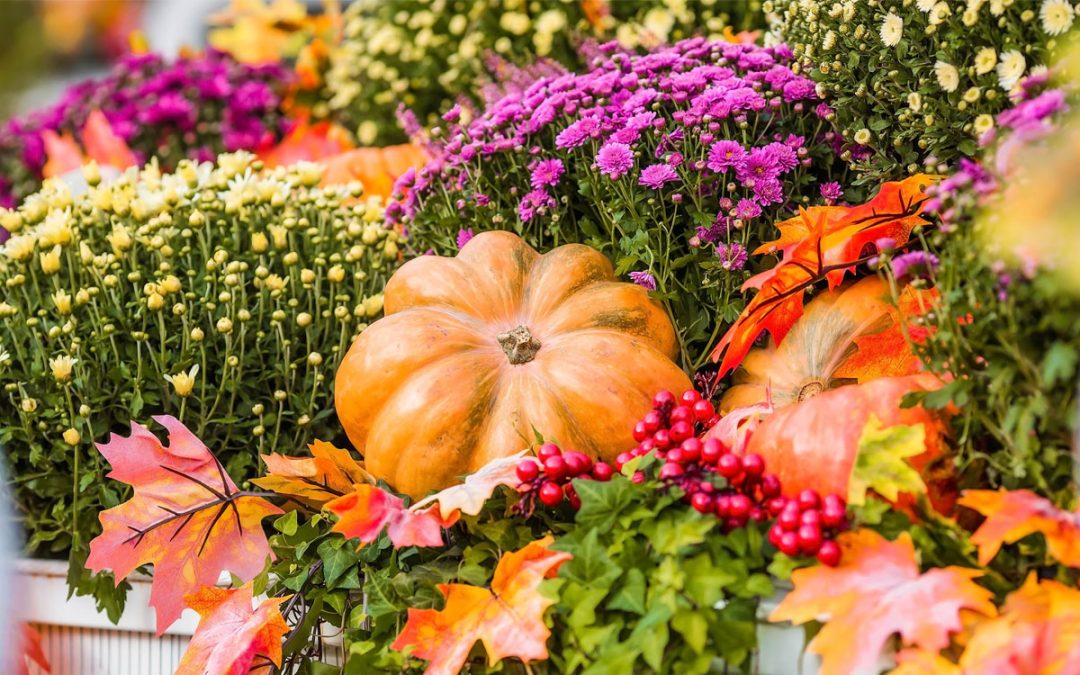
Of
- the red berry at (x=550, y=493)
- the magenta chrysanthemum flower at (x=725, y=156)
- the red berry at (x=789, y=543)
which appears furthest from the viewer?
the magenta chrysanthemum flower at (x=725, y=156)

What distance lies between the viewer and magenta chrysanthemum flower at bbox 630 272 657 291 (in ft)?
3.96

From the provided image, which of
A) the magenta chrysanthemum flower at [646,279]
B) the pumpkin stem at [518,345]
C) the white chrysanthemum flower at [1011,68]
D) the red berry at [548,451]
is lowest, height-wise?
the red berry at [548,451]

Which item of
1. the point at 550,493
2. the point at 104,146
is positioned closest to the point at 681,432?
the point at 550,493

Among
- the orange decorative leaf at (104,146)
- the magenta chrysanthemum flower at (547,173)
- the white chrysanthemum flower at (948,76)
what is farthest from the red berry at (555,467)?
the orange decorative leaf at (104,146)

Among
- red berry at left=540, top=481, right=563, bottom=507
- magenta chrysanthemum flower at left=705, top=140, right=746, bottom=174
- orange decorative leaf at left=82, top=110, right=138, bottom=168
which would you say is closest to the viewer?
red berry at left=540, top=481, right=563, bottom=507

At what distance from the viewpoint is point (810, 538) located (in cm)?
82

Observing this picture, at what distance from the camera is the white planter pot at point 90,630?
1205mm

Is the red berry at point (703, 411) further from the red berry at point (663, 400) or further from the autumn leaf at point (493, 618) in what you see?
the autumn leaf at point (493, 618)

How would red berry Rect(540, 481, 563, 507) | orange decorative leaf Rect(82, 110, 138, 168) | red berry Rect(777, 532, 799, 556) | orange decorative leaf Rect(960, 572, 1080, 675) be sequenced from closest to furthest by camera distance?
orange decorative leaf Rect(960, 572, 1080, 675) < red berry Rect(777, 532, 799, 556) < red berry Rect(540, 481, 563, 507) < orange decorative leaf Rect(82, 110, 138, 168)

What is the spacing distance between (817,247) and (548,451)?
36cm

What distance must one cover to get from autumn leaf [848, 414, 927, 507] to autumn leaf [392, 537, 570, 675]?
0.83ft

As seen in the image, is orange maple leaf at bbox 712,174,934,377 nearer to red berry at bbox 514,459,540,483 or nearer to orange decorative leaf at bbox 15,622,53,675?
red berry at bbox 514,459,540,483

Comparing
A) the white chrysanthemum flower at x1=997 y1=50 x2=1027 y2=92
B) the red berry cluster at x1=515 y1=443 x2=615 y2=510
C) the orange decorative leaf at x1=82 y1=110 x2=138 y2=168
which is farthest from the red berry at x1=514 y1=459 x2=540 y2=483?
the orange decorative leaf at x1=82 y1=110 x2=138 y2=168

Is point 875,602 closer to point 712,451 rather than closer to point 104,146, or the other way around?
point 712,451
